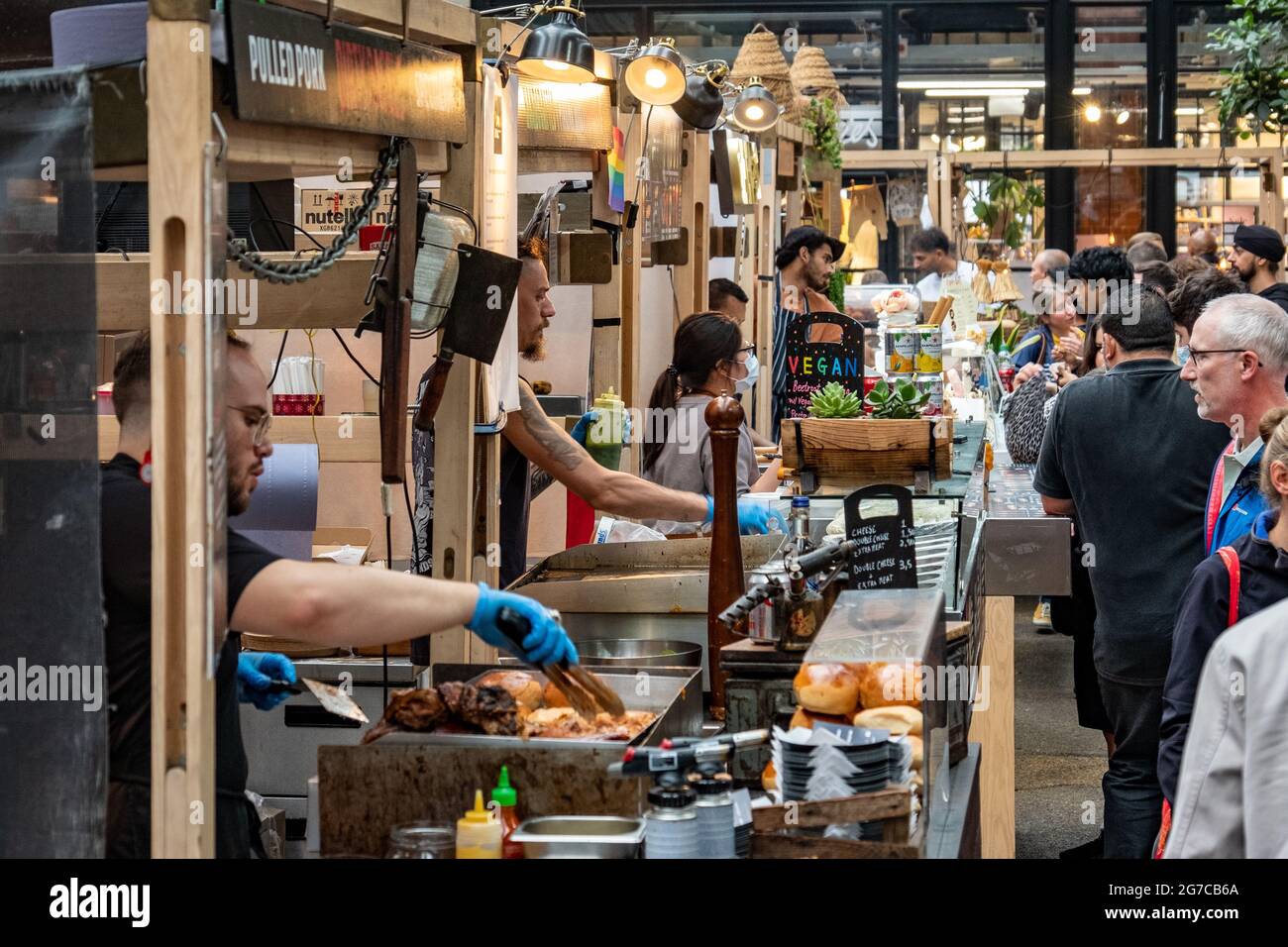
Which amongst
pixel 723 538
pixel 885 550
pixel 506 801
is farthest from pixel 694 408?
pixel 506 801

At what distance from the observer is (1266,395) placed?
4.02m

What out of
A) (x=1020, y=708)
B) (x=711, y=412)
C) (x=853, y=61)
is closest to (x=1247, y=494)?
(x=711, y=412)

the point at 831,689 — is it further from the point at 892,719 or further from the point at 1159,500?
the point at 1159,500

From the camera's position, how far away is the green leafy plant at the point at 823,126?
10.9 metres

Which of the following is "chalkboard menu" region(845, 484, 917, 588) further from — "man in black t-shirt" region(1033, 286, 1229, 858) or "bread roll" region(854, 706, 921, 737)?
"man in black t-shirt" region(1033, 286, 1229, 858)

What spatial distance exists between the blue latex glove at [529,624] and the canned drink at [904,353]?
Result: 129 inches

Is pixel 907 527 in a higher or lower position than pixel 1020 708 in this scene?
higher

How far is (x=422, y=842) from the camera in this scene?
7.45ft

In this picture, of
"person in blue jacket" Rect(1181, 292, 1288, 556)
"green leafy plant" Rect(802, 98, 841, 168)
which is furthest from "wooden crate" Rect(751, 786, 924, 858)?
"green leafy plant" Rect(802, 98, 841, 168)

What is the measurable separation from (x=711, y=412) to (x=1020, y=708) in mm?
4723

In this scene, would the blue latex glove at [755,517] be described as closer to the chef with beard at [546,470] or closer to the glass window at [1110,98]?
the chef with beard at [546,470]

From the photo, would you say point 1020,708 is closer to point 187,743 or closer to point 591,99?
point 591,99

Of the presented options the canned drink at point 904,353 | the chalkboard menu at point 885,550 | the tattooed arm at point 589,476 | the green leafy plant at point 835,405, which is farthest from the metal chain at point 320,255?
the canned drink at point 904,353

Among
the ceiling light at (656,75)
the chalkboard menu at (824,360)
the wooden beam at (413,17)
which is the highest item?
the ceiling light at (656,75)
